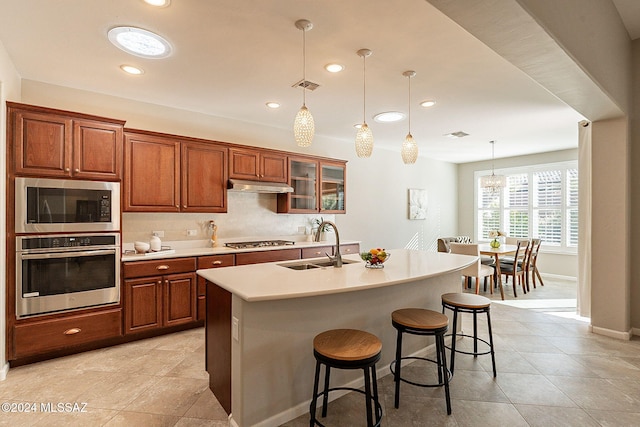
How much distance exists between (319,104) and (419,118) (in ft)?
4.98

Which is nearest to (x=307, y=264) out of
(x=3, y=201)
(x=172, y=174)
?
(x=172, y=174)

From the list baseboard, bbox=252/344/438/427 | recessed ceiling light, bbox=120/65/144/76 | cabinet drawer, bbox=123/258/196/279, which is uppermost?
recessed ceiling light, bbox=120/65/144/76

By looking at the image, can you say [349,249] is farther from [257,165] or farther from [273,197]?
[257,165]

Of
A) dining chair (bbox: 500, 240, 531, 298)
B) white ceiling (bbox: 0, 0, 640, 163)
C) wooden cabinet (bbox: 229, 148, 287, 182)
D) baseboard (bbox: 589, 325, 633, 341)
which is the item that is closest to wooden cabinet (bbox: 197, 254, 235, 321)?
wooden cabinet (bbox: 229, 148, 287, 182)

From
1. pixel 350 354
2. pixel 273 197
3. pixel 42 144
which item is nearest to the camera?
pixel 350 354

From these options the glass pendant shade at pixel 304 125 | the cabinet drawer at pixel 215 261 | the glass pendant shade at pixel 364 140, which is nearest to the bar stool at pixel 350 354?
the glass pendant shade at pixel 304 125

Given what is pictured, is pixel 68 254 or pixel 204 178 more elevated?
pixel 204 178

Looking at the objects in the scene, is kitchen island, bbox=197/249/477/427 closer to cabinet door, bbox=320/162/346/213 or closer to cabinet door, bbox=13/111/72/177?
cabinet door, bbox=13/111/72/177

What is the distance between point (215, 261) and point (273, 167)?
5.25ft

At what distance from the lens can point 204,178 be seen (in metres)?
4.05

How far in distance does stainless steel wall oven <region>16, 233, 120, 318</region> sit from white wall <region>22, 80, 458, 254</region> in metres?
0.70

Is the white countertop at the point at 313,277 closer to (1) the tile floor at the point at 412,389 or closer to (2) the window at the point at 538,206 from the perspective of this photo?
(1) the tile floor at the point at 412,389

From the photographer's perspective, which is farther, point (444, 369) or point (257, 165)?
point (257, 165)

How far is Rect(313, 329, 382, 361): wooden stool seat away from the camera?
5.77ft
